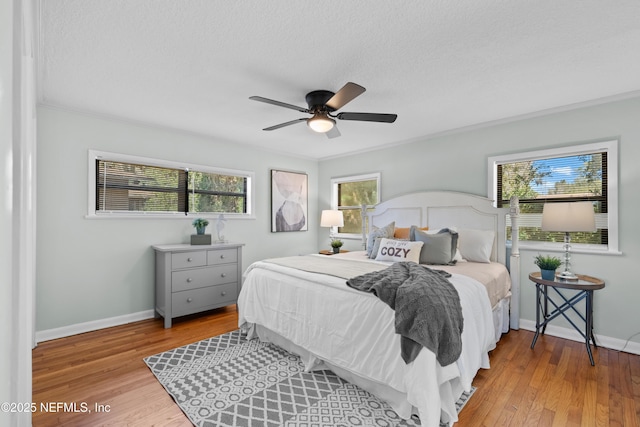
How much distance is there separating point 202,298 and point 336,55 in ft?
10.3

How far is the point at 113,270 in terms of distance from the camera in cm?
351

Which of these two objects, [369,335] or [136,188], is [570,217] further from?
[136,188]

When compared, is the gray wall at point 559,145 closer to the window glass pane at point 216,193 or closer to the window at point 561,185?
the window at point 561,185

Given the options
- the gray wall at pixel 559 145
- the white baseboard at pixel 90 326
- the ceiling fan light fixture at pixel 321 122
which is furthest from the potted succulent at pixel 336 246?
the white baseboard at pixel 90 326

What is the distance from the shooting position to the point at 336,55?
7.23ft

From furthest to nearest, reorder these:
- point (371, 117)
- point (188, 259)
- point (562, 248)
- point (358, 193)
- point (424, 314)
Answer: point (358, 193)
point (188, 259)
point (562, 248)
point (371, 117)
point (424, 314)

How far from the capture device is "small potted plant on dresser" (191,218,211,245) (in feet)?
12.8

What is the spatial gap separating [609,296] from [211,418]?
3.72 metres

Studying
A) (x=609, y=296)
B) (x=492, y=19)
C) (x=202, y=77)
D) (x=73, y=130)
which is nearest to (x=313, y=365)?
(x=202, y=77)

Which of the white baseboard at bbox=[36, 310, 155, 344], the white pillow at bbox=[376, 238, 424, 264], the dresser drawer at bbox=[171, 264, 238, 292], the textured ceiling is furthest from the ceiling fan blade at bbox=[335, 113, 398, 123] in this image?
the white baseboard at bbox=[36, 310, 155, 344]

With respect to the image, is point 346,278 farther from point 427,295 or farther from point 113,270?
point 113,270

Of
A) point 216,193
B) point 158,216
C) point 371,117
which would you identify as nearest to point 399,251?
point 371,117

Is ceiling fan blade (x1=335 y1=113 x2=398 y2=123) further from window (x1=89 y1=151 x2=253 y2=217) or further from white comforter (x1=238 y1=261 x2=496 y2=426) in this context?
window (x1=89 y1=151 x2=253 y2=217)

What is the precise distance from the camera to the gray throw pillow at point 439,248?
3.12 meters
